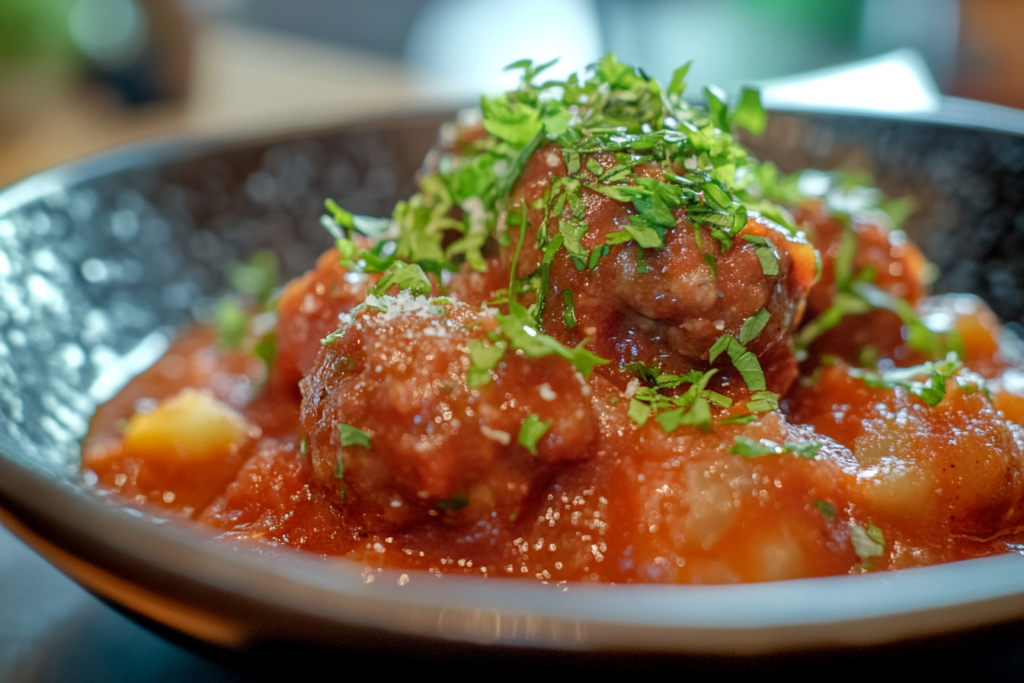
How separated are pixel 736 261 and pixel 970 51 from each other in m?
7.34

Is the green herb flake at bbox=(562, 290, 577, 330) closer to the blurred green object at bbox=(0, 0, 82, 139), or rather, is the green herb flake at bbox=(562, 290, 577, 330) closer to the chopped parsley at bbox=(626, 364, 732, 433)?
the chopped parsley at bbox=(626, 364, 732, 433)

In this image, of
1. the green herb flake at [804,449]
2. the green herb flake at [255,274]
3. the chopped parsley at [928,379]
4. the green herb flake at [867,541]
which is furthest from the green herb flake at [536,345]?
the green herb flake at [255,274]

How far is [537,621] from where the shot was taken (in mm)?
898

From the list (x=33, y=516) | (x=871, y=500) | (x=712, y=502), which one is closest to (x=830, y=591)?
(x=712, y=502)

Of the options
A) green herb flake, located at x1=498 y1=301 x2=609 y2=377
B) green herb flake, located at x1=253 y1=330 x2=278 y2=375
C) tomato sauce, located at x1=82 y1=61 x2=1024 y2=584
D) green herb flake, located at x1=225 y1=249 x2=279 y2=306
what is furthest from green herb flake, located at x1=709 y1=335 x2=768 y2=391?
green herb flake, located at x1=225 y1=249 x2=279 y2=306

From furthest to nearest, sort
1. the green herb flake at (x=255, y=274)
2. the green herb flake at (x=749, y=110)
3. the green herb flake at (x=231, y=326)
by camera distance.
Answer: the green herb flake at (x=255, y=274) → the green herb flake at (x=231, y=326) → the green herb flake at (x=749, y=110)

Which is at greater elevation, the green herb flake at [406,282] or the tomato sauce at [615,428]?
the green herb flake at [406,282]

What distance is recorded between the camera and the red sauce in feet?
4.76

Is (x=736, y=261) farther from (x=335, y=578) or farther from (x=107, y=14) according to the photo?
(x=107, y=14)

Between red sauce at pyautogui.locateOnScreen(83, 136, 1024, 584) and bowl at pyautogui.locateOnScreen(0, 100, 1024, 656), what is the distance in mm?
243

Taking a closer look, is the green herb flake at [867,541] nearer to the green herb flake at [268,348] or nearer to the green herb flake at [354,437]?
the green herb flake at [354,437]

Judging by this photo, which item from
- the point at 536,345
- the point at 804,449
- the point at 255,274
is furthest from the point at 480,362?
the point at 255,274

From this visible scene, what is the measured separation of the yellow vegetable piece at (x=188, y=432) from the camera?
Answer: 6.81 ft

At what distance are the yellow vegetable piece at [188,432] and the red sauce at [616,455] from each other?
0.20 meters
